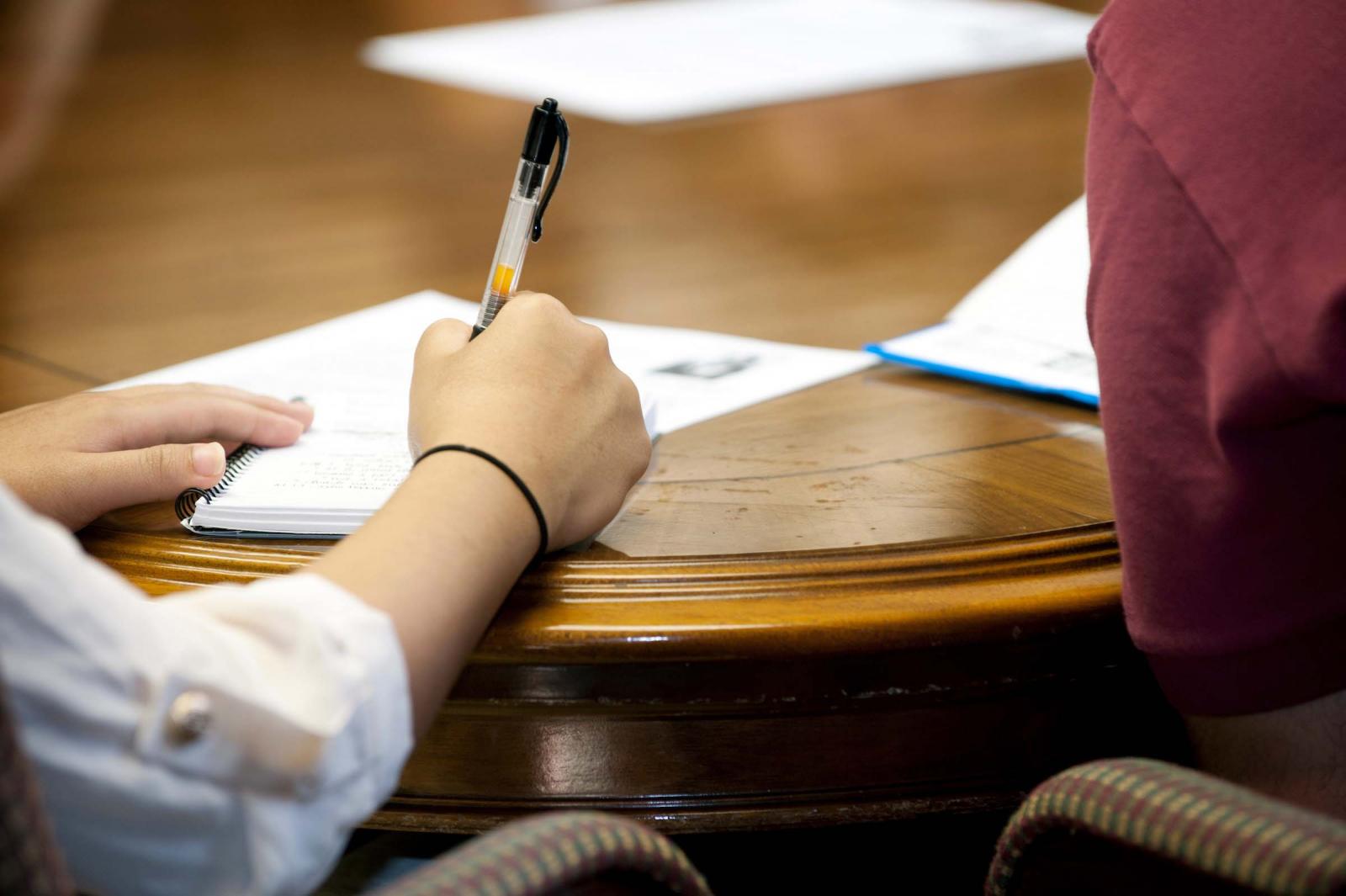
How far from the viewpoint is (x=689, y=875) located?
50 cm

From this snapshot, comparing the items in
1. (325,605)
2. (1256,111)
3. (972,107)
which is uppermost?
(1256,111)

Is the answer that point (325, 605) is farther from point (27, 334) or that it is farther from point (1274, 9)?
point (27, 334)

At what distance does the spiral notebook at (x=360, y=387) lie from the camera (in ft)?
2.27

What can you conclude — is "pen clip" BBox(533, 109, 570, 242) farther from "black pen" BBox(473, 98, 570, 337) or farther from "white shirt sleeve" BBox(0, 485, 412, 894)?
"white shirt sleeve" BBox(0, 485, 412, 894)

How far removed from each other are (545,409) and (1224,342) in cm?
28

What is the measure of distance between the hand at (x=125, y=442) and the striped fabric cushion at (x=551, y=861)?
310 mm

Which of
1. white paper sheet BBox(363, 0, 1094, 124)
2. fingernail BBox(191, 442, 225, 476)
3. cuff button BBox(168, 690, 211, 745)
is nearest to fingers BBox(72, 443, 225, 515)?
fingernail BBox(191, 442, 225, 476)

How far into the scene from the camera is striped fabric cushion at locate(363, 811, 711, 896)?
0.45 meters

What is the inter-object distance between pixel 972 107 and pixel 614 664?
1.24m

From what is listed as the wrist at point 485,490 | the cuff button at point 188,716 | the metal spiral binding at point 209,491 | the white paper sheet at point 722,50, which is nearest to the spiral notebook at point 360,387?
the metal spiral binding at point 209,491

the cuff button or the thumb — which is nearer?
the cuff button

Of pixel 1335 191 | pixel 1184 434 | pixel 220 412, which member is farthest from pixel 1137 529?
pixel 220 412

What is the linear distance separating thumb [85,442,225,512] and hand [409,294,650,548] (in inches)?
4.7

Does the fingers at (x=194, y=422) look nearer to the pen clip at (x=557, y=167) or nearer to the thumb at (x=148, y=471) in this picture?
the thumb at (x=148, y=471)
